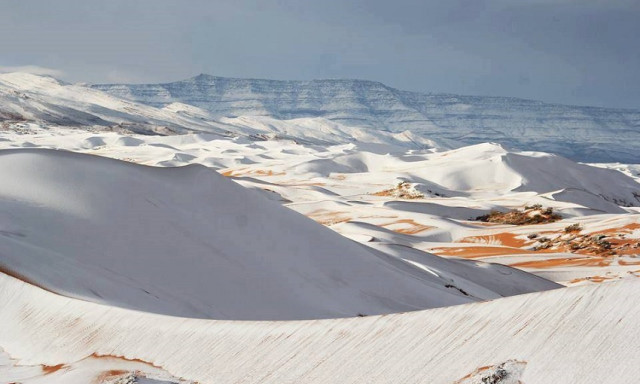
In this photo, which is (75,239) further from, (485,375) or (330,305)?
(485,375)

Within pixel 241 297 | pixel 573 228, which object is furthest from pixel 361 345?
pixel 573 228

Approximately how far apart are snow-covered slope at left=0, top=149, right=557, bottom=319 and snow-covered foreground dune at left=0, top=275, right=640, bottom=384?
147cm

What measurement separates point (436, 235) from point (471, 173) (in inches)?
1706

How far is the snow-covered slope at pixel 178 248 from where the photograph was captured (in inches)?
401

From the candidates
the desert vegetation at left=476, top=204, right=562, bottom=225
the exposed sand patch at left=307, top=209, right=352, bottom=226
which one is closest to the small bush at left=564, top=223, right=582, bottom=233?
the desert vegetation at left=476, top=204, right=562, bottom=225

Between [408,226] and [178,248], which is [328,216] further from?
[178,248]

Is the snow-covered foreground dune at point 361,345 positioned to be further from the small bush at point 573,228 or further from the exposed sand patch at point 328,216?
the exposed sand patch at point 328,216

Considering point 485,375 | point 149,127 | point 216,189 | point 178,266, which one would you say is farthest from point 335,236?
point 149,127

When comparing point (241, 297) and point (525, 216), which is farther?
point (525, 216)

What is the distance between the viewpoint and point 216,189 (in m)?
16.8

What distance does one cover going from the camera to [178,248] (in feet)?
42.5

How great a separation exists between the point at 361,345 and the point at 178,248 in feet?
25.7

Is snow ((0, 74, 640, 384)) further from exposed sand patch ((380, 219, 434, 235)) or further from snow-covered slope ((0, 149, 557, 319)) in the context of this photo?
exposed sand patch ((380, 219, 434, 235))

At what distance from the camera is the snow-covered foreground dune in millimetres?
4633
